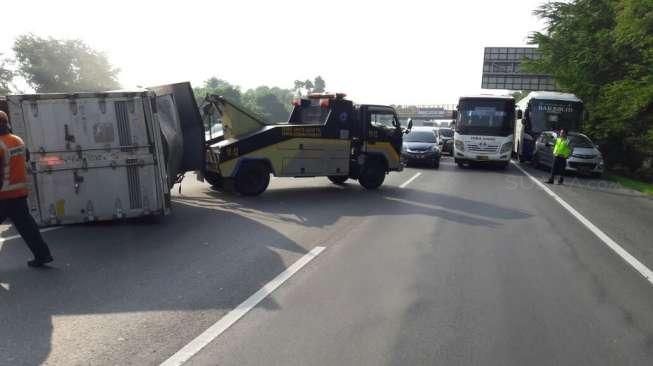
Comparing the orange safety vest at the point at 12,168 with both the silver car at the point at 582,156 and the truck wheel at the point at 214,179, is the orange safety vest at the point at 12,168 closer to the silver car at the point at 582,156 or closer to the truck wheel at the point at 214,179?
the truck wheel at the point at 214,179

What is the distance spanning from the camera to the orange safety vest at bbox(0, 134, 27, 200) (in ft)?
19.6

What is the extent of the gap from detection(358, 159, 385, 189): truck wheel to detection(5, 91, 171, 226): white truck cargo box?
21.1 feet

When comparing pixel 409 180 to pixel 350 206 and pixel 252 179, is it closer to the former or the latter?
pixel 350 206

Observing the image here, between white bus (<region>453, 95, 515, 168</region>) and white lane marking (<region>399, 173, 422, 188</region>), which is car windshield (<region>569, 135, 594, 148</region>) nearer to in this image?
white bus (<region>453, 95, 515, 168</region>)

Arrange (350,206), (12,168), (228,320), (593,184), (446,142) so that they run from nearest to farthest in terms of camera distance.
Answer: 1. (228,320)
2. (12,168)
3. (350,206)
4. (593,184)
5. (446,142)

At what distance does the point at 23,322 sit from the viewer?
465cm

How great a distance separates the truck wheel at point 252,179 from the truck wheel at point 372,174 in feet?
9.47

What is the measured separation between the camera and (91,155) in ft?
27.8

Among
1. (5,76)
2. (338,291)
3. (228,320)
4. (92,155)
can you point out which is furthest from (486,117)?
(5,76)

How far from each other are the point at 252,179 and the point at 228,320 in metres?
7.82

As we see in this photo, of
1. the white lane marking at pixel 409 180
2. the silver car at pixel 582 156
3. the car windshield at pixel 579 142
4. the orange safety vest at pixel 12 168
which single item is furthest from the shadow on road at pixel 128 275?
the car windshield at pixel 579 142

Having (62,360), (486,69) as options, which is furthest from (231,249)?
(486,69)

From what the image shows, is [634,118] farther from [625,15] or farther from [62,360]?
[62,360]

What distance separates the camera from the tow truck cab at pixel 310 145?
12.3m
